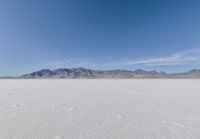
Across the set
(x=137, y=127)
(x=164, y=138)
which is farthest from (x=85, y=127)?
(x=164, y=138)

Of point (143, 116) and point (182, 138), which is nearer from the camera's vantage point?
point (182, 138)

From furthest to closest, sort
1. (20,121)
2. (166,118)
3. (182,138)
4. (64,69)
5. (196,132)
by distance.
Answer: (64,69)
(166,118)
(20,121)
(196,132)
(182,138)

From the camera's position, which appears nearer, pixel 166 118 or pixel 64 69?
pixel 166 118

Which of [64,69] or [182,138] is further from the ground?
[64,69]

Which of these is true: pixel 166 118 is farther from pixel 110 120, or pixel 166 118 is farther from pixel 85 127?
pixel 85 127

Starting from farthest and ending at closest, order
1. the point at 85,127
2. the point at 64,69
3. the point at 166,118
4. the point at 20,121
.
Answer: the point at 64,69, the point at 166,118, the point at 20,121, the point at 85,127

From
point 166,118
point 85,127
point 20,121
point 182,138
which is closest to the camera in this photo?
point 182,138

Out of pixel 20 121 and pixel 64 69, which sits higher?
pixel 64 69

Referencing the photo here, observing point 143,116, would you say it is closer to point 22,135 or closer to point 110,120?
point 110,120

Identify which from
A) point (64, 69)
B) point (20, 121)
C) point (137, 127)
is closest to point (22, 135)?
point (20, 121)
